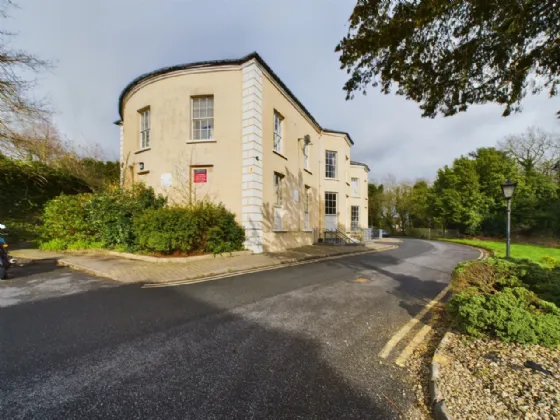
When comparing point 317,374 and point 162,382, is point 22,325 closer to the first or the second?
point 162,382

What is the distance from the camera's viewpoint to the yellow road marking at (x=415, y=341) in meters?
3.16

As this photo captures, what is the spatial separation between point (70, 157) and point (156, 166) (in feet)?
43.6

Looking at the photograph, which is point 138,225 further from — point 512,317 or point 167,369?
point 512,317

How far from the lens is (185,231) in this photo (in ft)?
30.0

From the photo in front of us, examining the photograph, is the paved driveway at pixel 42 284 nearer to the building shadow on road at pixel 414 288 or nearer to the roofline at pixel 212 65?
the building shadow on road at pixel 414 288

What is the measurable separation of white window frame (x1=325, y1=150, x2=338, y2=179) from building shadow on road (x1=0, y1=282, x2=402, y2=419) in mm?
17736

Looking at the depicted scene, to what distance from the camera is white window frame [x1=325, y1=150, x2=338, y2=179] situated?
21047mm

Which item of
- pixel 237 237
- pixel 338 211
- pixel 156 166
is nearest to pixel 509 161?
pixel 338 211

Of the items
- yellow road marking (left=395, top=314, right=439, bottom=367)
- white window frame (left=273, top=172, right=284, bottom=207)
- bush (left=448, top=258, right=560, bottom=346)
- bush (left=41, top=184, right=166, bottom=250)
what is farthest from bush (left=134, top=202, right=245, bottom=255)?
bush (left=448, top=258, right=560, bottom=346)

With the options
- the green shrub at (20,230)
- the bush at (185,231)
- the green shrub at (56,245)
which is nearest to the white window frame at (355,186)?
the bush at (185,231)

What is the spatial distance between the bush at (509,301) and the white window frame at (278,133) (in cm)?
1070

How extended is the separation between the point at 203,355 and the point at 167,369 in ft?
1.41

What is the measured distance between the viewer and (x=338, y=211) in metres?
20.9

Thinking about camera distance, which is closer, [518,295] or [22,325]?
[518,295]
